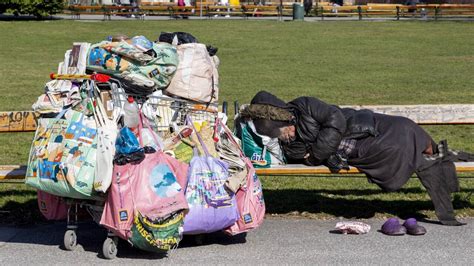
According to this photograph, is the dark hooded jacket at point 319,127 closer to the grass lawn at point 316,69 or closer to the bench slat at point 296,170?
the bench slat at point 296,170

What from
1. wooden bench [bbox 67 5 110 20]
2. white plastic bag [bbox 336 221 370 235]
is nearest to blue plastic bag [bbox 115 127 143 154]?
white plastic bag [bbox 336 221 370 235]

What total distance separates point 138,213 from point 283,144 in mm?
1522

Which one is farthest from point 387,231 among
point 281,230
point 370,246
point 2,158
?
point 2,158

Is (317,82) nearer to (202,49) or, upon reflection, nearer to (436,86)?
(436,86)

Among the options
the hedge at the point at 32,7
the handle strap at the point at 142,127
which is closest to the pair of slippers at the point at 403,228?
the handle strap at the point at 142,127

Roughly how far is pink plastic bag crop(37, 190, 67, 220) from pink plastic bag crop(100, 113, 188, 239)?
0.66m

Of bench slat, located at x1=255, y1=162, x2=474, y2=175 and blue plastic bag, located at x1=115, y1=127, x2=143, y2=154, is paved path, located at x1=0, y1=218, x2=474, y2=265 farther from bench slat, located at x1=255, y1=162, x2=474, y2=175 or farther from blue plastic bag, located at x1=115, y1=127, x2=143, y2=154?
blue plastic bag, located at x1=115, y1=127, x2=143, y2=154

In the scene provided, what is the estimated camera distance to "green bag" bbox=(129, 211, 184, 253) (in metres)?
5.54

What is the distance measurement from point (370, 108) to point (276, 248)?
1.93m

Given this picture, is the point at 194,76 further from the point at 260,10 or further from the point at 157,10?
the point at 260,10

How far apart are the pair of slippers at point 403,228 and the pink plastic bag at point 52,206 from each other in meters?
2.35

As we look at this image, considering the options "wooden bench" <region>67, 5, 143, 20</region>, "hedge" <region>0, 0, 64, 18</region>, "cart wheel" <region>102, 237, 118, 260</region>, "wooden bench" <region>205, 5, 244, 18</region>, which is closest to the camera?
"cart wheel" <region>102, 237, 118, 260</region>

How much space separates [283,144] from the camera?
261 inches

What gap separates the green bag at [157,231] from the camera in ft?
18.2
